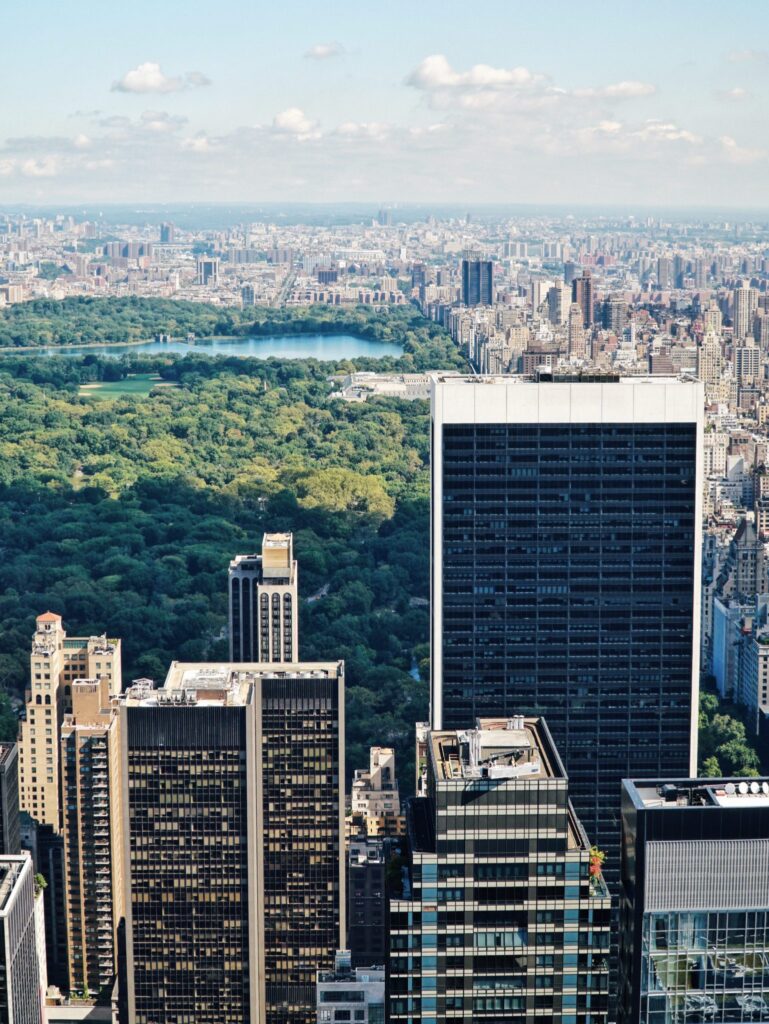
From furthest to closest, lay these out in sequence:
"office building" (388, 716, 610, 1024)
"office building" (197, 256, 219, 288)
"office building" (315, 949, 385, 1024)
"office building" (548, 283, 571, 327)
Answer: "office building" (197, 256, 219, 288), "office building" (548, 283, 571, 327), "office building" (315, 949, 385, 1024), "office building" (388, 716, 610, 1024)

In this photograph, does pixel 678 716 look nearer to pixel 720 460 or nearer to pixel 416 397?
pixel 720 460

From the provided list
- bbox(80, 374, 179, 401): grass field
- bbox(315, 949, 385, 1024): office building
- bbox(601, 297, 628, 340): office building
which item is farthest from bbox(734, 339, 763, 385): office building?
bbox(315, 949, 385, 1024): office building

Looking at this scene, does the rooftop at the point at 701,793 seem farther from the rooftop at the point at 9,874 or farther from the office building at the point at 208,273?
the office building at the point at 208,273

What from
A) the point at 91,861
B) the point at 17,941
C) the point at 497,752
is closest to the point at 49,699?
the point at 91,861

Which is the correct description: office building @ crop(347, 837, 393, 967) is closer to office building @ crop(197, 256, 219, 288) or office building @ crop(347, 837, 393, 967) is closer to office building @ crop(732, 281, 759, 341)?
office building @ crop(732, 281, 759, 341)

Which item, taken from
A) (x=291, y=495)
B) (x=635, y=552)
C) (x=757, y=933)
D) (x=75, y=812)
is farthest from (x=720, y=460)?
(x=757, y=933)

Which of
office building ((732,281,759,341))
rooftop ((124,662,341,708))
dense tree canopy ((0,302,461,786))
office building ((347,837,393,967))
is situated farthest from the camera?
office building ((732,281,759,341))

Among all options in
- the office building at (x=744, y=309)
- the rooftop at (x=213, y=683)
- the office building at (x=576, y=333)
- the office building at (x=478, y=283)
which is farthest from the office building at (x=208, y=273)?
the rooftop at (x=213, y=683)
